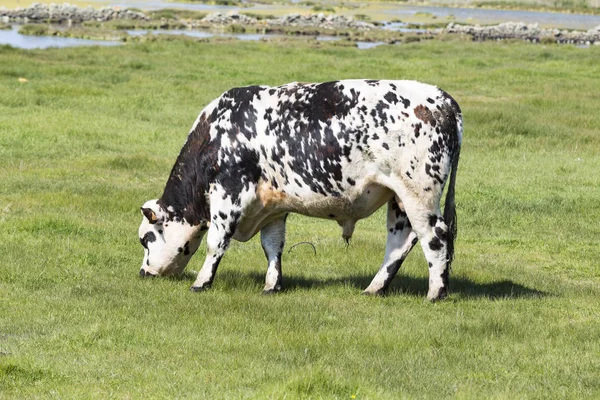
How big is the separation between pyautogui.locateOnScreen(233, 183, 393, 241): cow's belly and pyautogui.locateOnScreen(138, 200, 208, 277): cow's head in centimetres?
68

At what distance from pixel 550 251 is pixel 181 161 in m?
6.00

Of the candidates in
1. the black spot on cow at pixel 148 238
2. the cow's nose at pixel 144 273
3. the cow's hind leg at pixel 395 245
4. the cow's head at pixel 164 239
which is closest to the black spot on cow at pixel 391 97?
the cow's hind leg at pixel 395 245

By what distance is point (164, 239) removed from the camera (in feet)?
38.8

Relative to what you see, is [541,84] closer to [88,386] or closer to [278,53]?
[278,53]

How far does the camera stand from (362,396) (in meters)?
7.08

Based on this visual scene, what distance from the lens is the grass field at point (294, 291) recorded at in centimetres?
768

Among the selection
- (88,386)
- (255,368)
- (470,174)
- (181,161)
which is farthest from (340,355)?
(470,174)

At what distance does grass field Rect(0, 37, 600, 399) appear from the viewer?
7684 mm

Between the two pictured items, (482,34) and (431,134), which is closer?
(431,134)

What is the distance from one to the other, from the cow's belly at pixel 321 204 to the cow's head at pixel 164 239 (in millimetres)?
676

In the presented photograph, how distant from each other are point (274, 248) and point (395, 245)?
4.64 ft

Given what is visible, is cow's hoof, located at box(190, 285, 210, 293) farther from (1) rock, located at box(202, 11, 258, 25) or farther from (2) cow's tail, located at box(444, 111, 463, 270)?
(1) rock, located at box(202, 11, 258, 25)

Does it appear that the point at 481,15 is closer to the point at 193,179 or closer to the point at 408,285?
the point at 408,285

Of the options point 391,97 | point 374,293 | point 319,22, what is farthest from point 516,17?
point 391,97
